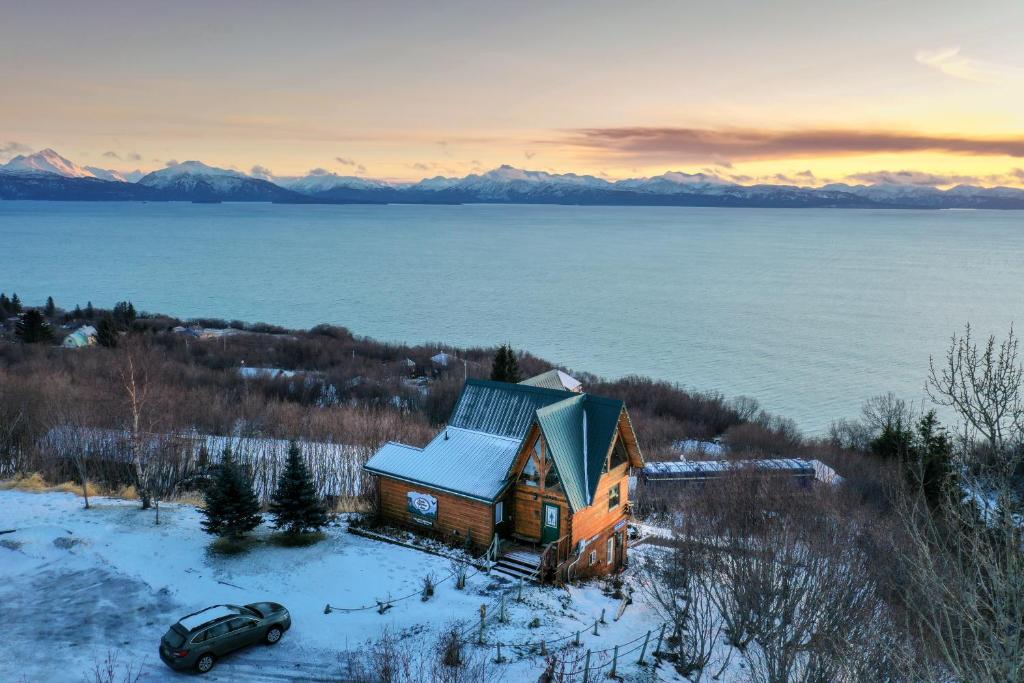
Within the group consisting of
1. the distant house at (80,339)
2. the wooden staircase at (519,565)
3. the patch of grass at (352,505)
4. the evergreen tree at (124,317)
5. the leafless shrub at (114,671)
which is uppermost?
the evergreen tree at (124,317)

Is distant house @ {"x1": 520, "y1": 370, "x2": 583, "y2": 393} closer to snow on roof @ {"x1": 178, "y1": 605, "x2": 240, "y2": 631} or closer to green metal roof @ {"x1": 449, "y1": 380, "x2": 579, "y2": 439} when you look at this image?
green metal roof @ {"x1": 449, "y1": 380, "x2": 579, "y2": 439}

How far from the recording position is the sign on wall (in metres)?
29.7

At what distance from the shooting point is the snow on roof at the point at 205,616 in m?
19.8

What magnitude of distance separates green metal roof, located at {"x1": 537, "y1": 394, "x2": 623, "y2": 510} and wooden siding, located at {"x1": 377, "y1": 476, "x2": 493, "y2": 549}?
3.65 meters

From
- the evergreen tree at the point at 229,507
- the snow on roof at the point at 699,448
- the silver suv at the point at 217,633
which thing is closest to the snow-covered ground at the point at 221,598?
the silver suv at the point at 217,633

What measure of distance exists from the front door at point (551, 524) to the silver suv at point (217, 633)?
10790 millimetres

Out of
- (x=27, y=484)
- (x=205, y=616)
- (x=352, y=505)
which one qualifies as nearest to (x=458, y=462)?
(x=352, y=505)

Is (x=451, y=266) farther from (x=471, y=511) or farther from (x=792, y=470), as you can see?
(x=471, y=511)

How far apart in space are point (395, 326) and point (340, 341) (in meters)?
20.4

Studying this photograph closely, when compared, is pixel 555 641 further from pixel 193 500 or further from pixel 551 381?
pixel 551 381

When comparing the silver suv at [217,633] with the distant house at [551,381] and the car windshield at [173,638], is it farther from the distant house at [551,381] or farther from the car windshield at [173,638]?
the distant house at [551,381]

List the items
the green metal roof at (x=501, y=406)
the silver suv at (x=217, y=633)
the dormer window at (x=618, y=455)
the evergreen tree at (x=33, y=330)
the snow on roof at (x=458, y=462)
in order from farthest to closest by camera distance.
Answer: the evergreen tree at (x=33, y=330)
the green metal roof at (x=501, y=406)
the dormer window at (x=618, y=455)
the snow on roof at (x=458, y=462)
the silver suv at (x=217, y=633)

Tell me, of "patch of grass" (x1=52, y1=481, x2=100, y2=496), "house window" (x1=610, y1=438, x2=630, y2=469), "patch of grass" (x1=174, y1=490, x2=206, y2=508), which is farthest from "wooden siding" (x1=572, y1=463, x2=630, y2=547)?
"patch of grass" (x1=52, y1=481, x2=100, y2=496)

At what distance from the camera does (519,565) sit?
27.0 m
